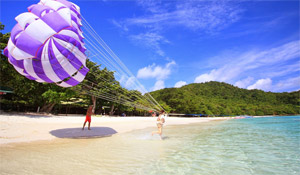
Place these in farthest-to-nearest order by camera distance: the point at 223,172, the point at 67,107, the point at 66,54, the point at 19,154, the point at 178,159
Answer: the point at 67,107, the point at 66,54, the point at 178,159, the point at 19,154, the point at 223,172

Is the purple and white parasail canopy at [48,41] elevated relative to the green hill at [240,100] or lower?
lower

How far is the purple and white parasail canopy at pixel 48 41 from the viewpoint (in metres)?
6.32

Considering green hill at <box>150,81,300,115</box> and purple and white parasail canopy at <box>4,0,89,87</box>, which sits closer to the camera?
purple and white parasail canopy at <box>4,0,89,87</box>

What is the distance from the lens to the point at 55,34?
6.57 meters

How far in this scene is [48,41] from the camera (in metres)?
6.65

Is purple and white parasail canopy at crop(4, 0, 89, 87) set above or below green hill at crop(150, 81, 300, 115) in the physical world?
below

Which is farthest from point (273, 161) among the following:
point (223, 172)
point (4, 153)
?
point (4, 153)

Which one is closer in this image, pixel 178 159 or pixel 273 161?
pixel 178 159

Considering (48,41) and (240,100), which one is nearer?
(48,41)

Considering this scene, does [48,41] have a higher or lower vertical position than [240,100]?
lower

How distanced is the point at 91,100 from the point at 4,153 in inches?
1028

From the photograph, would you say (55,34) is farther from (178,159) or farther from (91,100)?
(91,100)

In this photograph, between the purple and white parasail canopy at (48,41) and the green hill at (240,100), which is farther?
the green hill at (240,100)

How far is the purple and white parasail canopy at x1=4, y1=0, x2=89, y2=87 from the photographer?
6.32 meters
